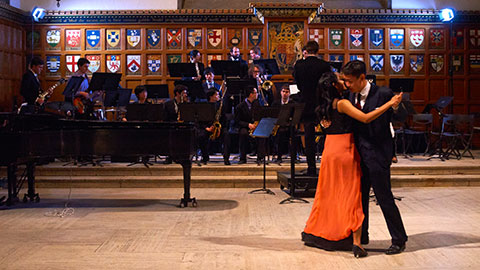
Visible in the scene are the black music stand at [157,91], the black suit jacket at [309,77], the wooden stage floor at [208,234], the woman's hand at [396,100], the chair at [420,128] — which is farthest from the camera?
the chair at [420,128]

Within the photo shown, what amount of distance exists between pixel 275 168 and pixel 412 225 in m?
3.61

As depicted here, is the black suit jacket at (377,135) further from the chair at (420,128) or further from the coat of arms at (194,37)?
the coat of arms at (194,37)

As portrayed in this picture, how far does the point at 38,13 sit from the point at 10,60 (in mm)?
1278

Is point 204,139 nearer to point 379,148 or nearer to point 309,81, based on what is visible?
point 309,81

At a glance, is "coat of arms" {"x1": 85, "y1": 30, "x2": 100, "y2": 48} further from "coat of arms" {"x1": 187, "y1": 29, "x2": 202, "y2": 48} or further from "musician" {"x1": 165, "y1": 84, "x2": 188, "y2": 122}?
"musician" {"x1": 165, "y1": 84, "x2": 188, "y2": 122}

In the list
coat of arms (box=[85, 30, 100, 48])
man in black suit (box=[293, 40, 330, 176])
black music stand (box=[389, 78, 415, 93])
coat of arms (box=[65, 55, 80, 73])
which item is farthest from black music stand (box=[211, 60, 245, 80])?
coat of arms (box=[65, 55, 80, 73])

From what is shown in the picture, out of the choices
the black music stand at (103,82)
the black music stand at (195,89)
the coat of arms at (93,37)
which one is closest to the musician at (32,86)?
the black music stand at (103,82)

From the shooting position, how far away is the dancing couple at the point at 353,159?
406 centimetres

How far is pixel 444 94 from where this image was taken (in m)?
12.6

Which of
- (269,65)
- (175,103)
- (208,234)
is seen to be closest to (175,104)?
(175,103)

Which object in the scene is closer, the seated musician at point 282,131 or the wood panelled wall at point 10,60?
the seated musician at point 282,131

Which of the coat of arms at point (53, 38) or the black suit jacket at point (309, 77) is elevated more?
the coat of arms at point (53, 38)

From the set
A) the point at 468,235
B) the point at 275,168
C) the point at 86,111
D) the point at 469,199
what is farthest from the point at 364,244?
the point at 86,111

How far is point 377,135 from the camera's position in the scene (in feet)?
13.4
